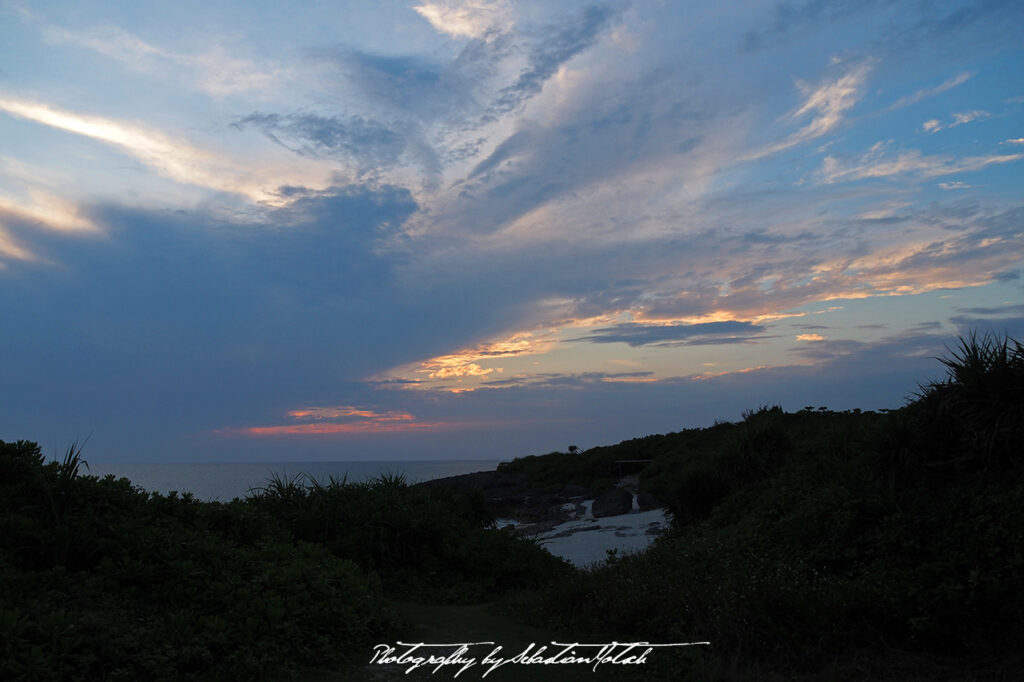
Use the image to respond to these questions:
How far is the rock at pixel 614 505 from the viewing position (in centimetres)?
2386

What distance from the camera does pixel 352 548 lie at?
41.4ft

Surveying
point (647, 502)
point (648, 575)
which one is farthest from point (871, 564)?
point (647, 502)

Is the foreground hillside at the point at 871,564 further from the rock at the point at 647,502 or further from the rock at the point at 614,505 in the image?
the rock at the point at 614,505

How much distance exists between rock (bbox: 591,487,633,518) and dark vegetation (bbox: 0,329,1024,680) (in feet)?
35.9

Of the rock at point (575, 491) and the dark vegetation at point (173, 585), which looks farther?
the rock at point (575, 491)

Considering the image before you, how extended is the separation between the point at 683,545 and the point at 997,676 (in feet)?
18.9

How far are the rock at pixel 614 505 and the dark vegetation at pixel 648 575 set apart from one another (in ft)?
35.9

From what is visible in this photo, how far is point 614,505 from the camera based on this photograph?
2420 centimetres

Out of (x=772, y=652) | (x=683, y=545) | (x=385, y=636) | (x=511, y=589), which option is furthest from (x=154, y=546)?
(x=683, y=545)

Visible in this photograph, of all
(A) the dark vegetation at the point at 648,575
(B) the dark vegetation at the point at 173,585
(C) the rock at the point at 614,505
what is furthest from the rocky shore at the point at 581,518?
(B) the dark vegetation at the point at 173,585

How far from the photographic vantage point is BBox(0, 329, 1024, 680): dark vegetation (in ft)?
22.3

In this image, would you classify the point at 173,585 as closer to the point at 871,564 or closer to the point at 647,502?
the point at 871,564

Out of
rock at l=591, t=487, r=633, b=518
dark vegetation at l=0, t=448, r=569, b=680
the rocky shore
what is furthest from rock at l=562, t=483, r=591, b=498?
dark vegetation at l=0, t=448, r=569, b=680

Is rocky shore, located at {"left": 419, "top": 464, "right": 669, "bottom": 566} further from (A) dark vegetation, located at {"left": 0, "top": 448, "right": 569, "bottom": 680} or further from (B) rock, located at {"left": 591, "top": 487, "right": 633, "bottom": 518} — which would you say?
(A) dark vegetation, located at {"left": 0, "top": 448, "right": 569, "bottom": 680}
